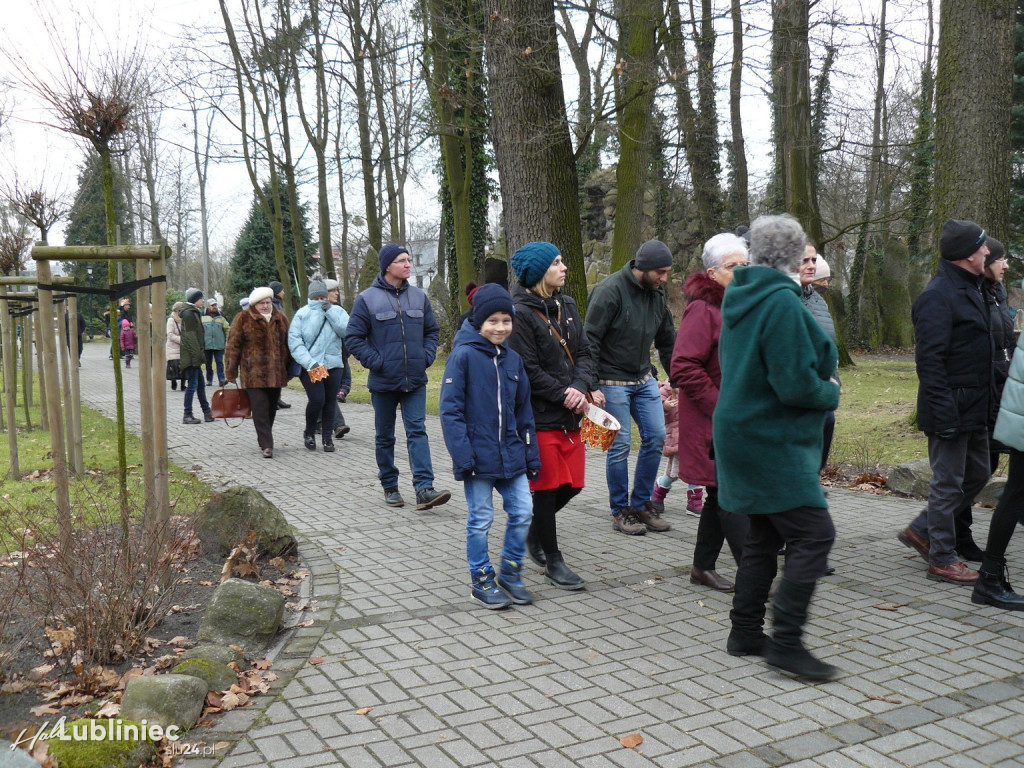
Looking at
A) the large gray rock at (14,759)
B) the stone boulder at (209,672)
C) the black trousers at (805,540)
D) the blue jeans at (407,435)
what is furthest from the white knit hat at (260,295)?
the large gray rock at (14,759)

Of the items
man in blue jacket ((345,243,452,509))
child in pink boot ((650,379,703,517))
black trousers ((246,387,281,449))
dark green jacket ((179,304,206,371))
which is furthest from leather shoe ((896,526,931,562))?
dark green jacket ((179,304,206,371))

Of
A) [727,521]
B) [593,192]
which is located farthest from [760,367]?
[593,192]

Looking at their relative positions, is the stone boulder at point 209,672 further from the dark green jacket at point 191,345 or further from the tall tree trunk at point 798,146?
the tall tree trunk at point 798,146

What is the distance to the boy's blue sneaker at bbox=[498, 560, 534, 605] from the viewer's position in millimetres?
5445

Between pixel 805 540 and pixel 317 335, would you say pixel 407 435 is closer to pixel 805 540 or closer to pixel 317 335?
pixel 317 335

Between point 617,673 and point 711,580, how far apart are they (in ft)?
4.69

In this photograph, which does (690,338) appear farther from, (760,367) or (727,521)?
(760,367)

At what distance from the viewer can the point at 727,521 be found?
5.27m

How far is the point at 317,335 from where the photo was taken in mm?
11312

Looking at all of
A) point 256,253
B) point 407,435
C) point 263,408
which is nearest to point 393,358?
point 407,435

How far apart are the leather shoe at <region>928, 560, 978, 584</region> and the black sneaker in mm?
3799

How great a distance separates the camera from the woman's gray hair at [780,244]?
425 centimetres

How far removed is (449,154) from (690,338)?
15379 mm

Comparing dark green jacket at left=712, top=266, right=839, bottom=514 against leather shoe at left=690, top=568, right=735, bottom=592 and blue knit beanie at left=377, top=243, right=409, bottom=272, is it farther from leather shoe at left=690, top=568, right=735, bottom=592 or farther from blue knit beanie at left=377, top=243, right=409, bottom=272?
blue knit beanie at left=377, top=243, right=409, bottom=272
